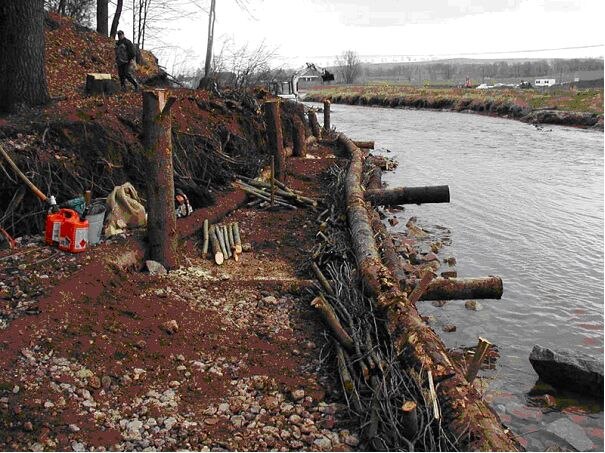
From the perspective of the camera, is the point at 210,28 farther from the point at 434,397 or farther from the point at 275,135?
the point at 434,397

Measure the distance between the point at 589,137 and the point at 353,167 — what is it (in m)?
21.6

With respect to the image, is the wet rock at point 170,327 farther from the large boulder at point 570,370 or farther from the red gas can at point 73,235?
the large boulder at point 570,370

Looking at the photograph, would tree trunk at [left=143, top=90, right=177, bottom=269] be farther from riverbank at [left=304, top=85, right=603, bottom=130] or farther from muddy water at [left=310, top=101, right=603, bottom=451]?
riverbank at [left=304, top=85, right=603, bottom=130]

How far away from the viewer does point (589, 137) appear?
2858 centimetres

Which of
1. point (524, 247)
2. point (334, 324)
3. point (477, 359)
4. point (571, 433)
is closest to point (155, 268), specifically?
point (334, 324)

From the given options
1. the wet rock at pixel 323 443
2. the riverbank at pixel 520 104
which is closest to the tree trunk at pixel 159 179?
the wet rock at pixel 323 443

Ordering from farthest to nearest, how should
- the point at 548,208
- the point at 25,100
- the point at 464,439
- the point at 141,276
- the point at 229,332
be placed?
the point at 548,208 < the point at 25,100 < the point at 141,276 < the point at 229,332 < the point at 464,439

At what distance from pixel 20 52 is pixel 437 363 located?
28.7 ft

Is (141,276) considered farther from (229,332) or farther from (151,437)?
(151,437)

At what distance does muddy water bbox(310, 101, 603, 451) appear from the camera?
6.16m

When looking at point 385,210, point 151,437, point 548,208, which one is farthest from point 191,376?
point 548,208

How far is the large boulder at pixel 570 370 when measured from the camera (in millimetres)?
6160

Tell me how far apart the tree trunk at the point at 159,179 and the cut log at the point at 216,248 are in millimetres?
729

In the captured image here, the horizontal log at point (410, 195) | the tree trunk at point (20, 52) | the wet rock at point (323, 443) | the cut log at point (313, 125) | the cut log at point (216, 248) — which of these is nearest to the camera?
the wet rock at point (323, 443)
